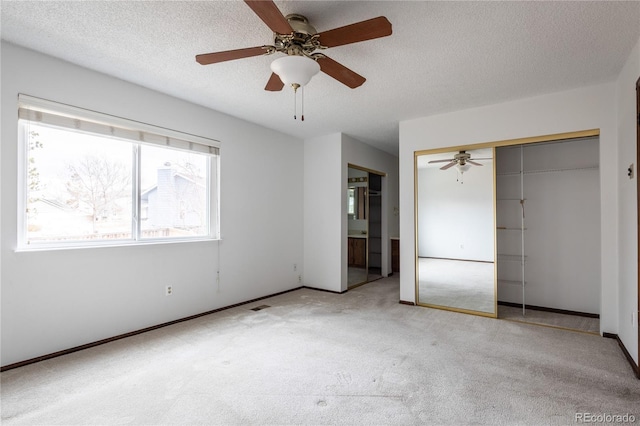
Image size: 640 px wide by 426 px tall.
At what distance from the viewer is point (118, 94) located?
126 inches

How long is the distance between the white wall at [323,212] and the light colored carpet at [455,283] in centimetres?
135

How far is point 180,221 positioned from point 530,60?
12.8 feet

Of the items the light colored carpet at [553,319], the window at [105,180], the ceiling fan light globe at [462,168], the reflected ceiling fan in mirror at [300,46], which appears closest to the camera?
the reflected ceiling fan in mirror at [300,46]

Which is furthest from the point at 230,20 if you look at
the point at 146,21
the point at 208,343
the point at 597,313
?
the point at 597,313

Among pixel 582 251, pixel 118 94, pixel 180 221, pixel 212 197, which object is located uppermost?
pixel 118 94

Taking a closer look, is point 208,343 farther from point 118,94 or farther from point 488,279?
point 488,279

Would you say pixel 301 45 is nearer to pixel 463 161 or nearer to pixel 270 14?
pixel 270 14

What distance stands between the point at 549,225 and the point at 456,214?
109 centimetres

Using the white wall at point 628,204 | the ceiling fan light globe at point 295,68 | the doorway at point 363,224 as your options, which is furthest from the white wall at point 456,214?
the ceiling fan light globe at point 295,68

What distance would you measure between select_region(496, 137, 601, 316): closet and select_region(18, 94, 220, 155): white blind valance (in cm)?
385

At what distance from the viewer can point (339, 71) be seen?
235cm

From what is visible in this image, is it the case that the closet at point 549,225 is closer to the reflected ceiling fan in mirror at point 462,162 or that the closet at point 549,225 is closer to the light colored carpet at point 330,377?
the reflected ceiling fan in mirror at point 462,162

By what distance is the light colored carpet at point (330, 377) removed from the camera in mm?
1981

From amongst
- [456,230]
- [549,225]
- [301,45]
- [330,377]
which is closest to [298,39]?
[301,45]
